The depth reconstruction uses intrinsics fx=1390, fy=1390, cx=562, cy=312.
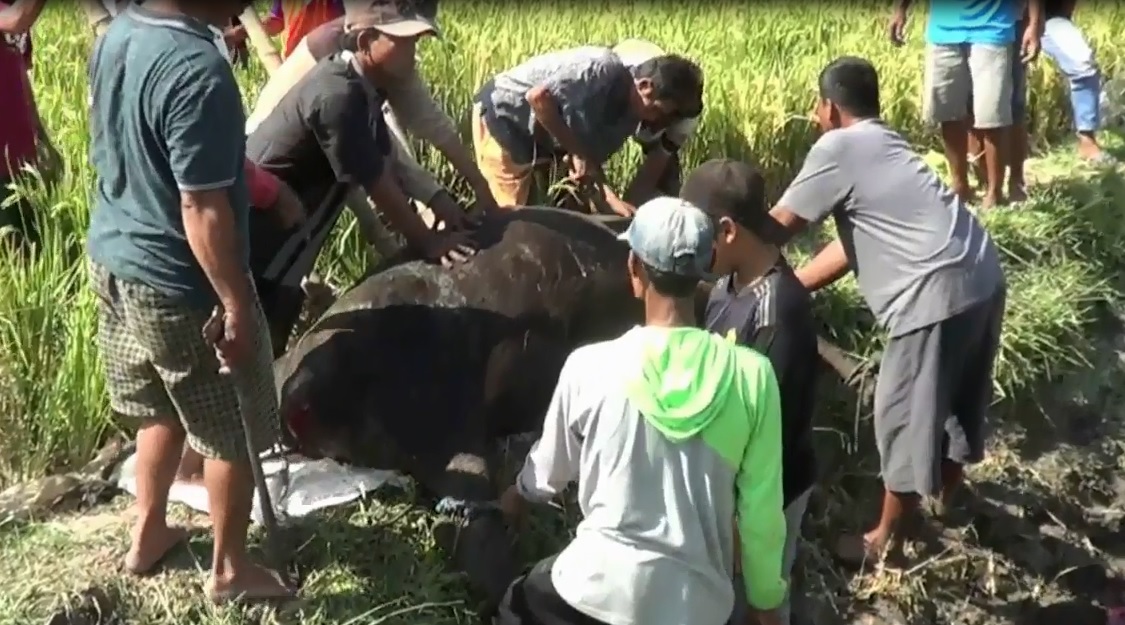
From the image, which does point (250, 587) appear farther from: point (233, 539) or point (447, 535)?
point (447, 535)

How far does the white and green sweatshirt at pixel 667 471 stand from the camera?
2633 millimetres

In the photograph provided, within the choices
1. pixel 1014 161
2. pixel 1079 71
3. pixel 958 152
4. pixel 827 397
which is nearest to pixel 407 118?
pixel 827 397

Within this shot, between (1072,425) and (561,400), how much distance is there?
3.32 m

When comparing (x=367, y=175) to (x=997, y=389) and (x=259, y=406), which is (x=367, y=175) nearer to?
(x=259, y=406)

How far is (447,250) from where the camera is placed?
13.9ft

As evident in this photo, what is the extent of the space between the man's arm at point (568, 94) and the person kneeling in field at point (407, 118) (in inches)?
13.1

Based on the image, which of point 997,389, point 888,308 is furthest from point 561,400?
point 997,389

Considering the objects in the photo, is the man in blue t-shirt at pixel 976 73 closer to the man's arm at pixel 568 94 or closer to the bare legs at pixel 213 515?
the man's arm at pixel 568 94

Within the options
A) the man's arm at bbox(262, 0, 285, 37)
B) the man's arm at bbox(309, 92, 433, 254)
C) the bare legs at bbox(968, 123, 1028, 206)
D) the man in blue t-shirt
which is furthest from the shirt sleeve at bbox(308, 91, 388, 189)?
the bare legs at bbox(968, 123, 1028, 206)

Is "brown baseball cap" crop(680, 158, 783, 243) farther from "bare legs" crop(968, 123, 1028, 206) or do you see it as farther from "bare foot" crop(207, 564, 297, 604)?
"bare legs" crop(968, 123, 1028, 206)

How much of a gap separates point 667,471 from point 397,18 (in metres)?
1.78

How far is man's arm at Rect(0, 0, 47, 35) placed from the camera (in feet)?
15.4

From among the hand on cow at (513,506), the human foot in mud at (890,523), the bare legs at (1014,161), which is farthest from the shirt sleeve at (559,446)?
the bare legs at (1014,161)

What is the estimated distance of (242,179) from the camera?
10.0ft
